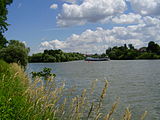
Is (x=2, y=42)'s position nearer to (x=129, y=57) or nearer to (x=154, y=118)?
(x=154, y=118)

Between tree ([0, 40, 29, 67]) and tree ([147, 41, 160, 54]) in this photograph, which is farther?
tree ([147, 41, 160, 54])

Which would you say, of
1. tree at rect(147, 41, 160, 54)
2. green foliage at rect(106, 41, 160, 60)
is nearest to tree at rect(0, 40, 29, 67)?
green foliage at rect(106, 41, 160, 60)

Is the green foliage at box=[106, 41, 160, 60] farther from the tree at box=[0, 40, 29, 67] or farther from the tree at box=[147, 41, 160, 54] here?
the tree at box=[0, 40, 29, 67]

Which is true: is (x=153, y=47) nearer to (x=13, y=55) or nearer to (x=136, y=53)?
(x=136, y=53)

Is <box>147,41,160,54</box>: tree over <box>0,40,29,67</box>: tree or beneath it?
over

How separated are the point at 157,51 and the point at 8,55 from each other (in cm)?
13824

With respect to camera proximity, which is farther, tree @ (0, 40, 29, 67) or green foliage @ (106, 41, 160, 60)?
green foliage @ (106, 41, 160, 60)

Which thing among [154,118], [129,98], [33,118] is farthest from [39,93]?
[129,98]

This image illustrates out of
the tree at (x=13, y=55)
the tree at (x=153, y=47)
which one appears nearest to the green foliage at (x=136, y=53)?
the tree at (x=153, y=47)

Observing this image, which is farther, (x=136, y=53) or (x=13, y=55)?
(x=136, y=53)

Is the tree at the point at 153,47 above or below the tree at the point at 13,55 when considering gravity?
above

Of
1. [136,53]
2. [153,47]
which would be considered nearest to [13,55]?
[153,47]

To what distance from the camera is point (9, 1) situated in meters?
25.0

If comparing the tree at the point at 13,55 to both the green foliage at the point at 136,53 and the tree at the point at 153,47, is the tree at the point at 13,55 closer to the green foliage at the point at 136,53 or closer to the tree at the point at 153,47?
the green foliage at the point at 136,53
